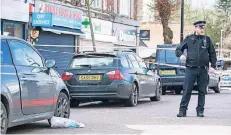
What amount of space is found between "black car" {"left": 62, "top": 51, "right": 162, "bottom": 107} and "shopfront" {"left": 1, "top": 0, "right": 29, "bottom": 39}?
274 inches

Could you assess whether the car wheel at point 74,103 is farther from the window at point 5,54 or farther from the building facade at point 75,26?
the window at point 5,54

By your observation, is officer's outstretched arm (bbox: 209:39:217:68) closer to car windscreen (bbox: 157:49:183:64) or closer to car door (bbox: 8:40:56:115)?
car door (bbox: 8:40:56:115)

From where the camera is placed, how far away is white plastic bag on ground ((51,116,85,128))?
971 cm

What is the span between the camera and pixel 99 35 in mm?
31750

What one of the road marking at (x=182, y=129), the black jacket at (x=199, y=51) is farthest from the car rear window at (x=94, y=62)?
the road marking at (x=182, y=129)

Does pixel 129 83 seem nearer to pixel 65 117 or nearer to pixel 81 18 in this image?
pixel 65 117

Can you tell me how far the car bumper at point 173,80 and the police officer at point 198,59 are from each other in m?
10.7

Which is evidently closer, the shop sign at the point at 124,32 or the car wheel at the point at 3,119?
the car wheel at the point at 3,119

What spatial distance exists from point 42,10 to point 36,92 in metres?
15.7

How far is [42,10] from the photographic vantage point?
24422mm

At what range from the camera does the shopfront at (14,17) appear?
70.2 ft

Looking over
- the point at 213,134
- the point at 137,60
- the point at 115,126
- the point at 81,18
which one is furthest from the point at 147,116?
the point at 81,18

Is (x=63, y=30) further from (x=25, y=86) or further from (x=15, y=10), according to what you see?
(x=25, y=86)

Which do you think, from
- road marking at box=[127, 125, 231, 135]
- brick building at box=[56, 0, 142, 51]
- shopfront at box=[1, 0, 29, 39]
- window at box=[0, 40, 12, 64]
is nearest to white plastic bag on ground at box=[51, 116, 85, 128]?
road marking at box=[127, 125, 231, 135]
